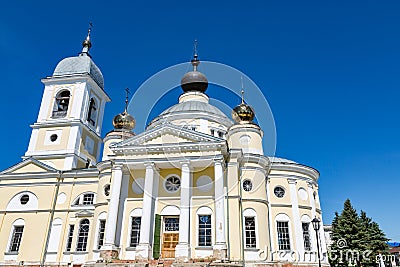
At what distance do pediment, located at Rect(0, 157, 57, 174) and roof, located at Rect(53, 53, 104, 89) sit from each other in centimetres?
928

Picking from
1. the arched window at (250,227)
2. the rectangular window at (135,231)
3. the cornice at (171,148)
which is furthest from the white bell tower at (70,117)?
the arched window at (250,227)

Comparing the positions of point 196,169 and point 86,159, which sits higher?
point 86,159

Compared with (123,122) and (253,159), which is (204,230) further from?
(123,122)

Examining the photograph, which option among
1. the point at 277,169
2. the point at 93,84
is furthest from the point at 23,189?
the point at 277,169

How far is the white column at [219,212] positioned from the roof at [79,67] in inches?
Answer: 683

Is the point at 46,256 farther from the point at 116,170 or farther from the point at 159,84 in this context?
the point at 159,84

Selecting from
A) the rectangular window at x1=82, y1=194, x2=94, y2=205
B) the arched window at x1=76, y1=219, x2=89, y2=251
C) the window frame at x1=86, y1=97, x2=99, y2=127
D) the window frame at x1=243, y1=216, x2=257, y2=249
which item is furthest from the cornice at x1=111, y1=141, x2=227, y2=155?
the window frame at x1=86, y1=97, x2=99, y2=127

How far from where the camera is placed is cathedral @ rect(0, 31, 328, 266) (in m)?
19.9

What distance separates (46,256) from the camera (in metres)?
23.2

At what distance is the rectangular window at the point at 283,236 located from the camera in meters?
21.8

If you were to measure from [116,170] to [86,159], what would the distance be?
356 inches

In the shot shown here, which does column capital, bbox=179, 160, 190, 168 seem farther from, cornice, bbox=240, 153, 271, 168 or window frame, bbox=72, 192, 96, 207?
window frame, bbox=72, 192, 96, 207

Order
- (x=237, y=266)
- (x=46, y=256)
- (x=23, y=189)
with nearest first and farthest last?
(x=237, y=266), (x=46, y=256), (x=23, y=189)

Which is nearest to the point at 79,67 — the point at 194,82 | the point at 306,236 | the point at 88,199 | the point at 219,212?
the point at 194,82
